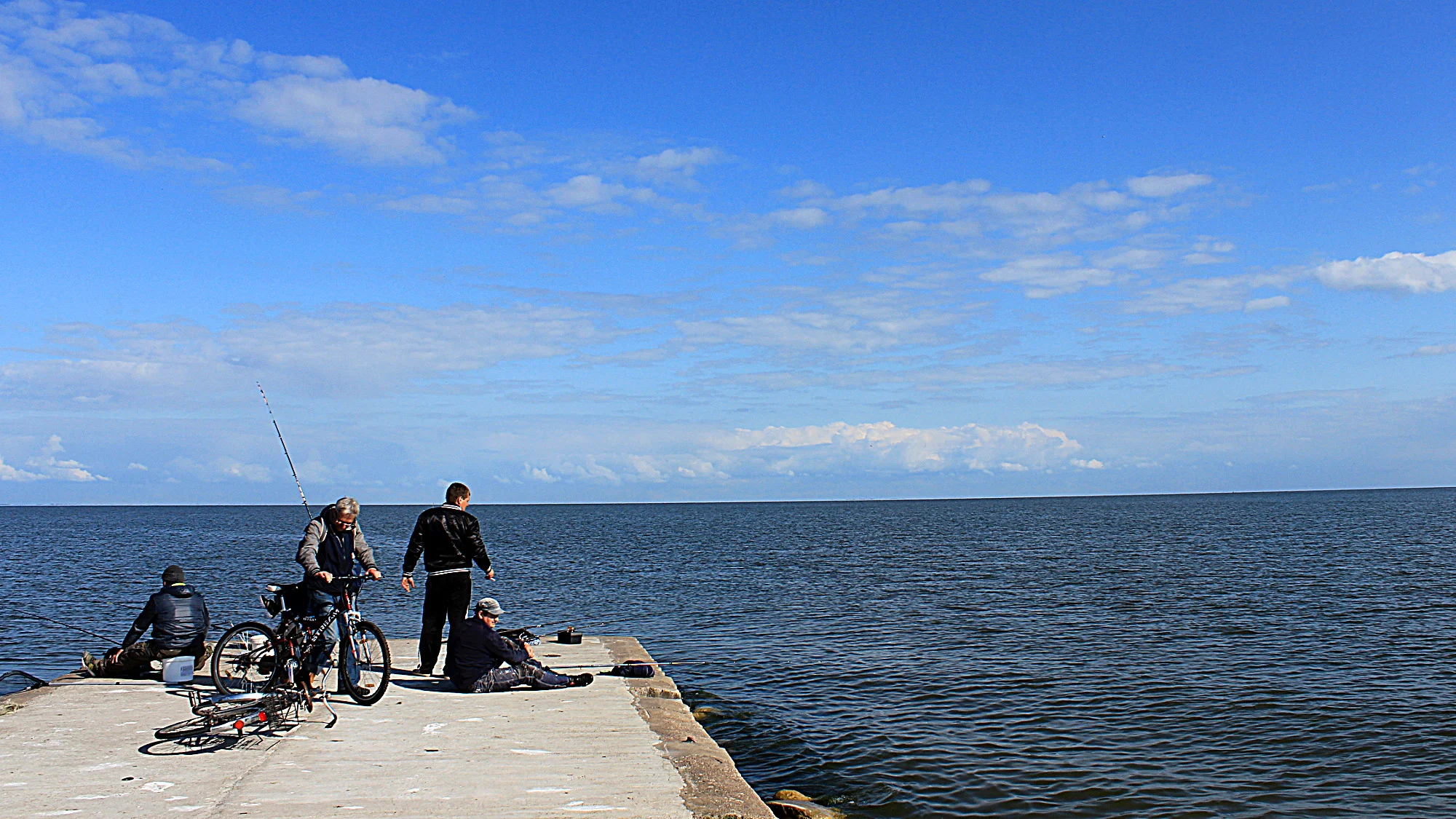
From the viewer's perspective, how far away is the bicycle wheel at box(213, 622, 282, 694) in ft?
33.5

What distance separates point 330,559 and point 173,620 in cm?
268

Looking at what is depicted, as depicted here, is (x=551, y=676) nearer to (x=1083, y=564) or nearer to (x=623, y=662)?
(x=623, y=662)

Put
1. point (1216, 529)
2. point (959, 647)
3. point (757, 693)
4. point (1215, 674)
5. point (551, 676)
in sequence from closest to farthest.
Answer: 1. point (551, 676)
2. point (757, 693)
3. point (1215, 674)
4. point (959, 647)
5. point (1216, 529)

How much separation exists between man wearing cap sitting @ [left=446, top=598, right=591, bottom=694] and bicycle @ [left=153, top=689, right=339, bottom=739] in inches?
72.4

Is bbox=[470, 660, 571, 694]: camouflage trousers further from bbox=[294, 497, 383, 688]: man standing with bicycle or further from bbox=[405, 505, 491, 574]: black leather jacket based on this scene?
bbox=[294, 497, 383, 688]: man standing with bicycle

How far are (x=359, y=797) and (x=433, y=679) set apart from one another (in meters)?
4.84

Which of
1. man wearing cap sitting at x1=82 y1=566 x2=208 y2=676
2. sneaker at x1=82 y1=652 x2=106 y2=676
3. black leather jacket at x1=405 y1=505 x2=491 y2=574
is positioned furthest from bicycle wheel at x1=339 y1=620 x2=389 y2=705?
sneaker at x1=82 y1=652 x2=106 y2=676

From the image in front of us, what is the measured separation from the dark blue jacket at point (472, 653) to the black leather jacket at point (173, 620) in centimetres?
290

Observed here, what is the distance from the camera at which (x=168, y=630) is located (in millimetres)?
11820

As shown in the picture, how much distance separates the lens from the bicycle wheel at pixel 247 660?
10219 millimetres

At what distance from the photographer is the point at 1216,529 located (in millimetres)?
83688

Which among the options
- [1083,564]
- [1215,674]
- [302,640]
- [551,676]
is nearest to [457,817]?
[302,640]

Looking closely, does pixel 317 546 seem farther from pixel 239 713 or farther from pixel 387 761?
pixel 387 761

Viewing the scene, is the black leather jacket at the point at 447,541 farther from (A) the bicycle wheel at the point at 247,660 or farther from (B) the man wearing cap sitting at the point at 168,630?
(B) the man wearing cap sitting at the point at 168,630
